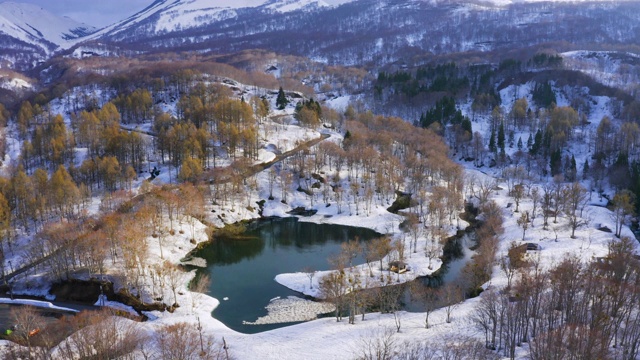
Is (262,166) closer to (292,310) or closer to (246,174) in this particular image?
(246,174)

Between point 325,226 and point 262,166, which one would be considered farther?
point 262,166

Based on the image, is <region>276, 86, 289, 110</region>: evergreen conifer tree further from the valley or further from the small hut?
the small hut

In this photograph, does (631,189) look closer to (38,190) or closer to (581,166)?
(581,166)

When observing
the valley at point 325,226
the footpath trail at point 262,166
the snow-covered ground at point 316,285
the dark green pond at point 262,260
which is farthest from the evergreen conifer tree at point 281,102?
the dark green pond at point 262,260

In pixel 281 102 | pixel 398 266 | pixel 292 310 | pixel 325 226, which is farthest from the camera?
pixel 281 102

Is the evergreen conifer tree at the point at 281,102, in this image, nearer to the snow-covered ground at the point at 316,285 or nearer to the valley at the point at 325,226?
the valley at the point at 325,226

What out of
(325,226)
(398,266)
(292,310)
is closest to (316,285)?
(292,310)

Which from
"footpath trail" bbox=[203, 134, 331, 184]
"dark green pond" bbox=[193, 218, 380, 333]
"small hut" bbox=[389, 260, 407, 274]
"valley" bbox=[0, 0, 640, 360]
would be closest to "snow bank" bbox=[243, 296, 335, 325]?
"valley" bbox=[0, 0, 640, 360]

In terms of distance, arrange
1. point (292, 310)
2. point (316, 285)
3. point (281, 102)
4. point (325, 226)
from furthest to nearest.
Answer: point (281, 102)
point (325, 226)
point (316, 285)
point (292, 310)
